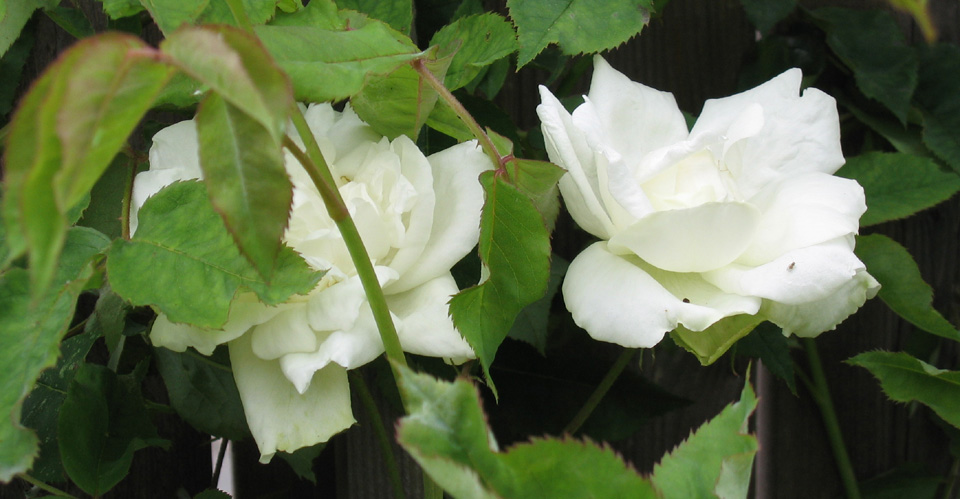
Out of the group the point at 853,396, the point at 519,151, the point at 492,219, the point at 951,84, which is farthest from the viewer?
the point at 853,396

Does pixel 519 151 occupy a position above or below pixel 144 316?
above

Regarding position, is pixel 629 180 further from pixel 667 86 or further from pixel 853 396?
pixel 853 396

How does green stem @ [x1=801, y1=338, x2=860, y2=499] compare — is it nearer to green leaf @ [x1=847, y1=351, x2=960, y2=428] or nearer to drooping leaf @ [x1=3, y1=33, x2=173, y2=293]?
green leaf @ [x1=847, y1=351, x2=960, y2=428]

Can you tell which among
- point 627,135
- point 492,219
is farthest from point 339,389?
point 627,135

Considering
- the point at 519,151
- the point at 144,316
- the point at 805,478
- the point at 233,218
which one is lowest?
the point at 805,478

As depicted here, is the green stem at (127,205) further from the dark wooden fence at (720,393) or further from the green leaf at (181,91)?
the dark wooden fence at (720,393)

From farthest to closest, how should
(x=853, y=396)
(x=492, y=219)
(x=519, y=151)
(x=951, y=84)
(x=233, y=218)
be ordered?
(x=853, y=396) < (x=951, y=84) < (x=519, y=151) < (x=492, y=219) < (x=233, y=218)
